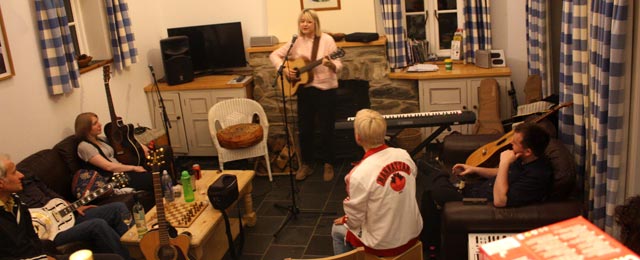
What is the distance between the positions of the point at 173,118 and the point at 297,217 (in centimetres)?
207

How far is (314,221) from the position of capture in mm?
4652

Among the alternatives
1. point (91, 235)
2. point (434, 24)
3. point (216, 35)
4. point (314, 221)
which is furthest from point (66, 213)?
point (434, 24)

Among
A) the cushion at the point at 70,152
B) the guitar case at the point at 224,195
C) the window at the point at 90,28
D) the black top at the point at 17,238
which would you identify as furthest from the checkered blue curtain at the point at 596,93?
the window at the point at 90,28

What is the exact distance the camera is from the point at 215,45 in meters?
6.22

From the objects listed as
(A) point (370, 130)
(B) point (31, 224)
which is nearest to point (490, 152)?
(A) point (370, 130)

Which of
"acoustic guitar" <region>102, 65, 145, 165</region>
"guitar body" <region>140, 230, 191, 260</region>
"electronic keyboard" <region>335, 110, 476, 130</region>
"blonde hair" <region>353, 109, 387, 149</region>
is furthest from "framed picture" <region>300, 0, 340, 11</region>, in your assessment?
"guitar body" <region>140, 230, 191, 260</region>

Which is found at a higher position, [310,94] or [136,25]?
[136,25]

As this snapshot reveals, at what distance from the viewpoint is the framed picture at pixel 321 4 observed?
5.90 metres

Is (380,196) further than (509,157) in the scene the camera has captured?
No

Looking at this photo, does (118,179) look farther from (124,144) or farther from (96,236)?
(96,236)

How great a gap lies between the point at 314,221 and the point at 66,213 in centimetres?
178

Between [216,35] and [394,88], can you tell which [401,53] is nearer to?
[394,88]

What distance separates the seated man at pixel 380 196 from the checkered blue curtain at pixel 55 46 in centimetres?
281

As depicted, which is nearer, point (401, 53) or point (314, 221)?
point (314, 221)
